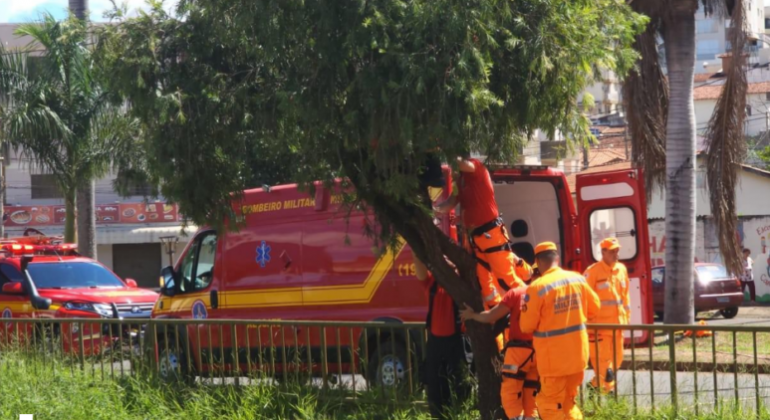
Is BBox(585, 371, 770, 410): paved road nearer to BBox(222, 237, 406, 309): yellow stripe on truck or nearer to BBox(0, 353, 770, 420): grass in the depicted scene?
BBox(0, 353, 770, 420): grass

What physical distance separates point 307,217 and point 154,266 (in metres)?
32.6

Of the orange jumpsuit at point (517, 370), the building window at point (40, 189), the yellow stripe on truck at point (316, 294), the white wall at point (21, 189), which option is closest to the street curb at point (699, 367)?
the orange jumpsuit at point (517, 370)

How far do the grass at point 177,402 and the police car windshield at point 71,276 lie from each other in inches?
236

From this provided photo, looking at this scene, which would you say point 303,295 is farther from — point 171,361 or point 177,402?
point 177,402

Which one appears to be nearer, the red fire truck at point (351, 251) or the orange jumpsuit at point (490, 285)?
the orange jumpsuit at point (490, 285)

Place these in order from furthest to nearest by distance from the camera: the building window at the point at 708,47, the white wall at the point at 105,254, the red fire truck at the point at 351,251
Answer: the building window at the point at 708,47, the white wall at the point at 105,254, the red fire truck at the point at 351,251

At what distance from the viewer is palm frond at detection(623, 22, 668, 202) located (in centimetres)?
1597

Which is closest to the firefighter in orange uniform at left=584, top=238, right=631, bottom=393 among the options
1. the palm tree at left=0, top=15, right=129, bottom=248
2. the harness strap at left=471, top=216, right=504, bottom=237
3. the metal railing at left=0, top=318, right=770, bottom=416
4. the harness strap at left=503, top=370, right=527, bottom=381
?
the metal railing at left=0, top=318, right=770, bottom=416

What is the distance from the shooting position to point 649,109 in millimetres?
16141

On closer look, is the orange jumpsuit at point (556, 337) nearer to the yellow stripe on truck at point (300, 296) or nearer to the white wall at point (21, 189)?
the yellow stripe on truck at point (300, 296)

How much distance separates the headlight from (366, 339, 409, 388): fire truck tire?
25.1ft

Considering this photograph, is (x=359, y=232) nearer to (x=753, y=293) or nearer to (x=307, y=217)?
(x=307, y=217)

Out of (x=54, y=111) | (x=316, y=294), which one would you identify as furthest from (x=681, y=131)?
(x=54, y=111)

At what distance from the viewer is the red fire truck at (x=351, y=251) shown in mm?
10562
